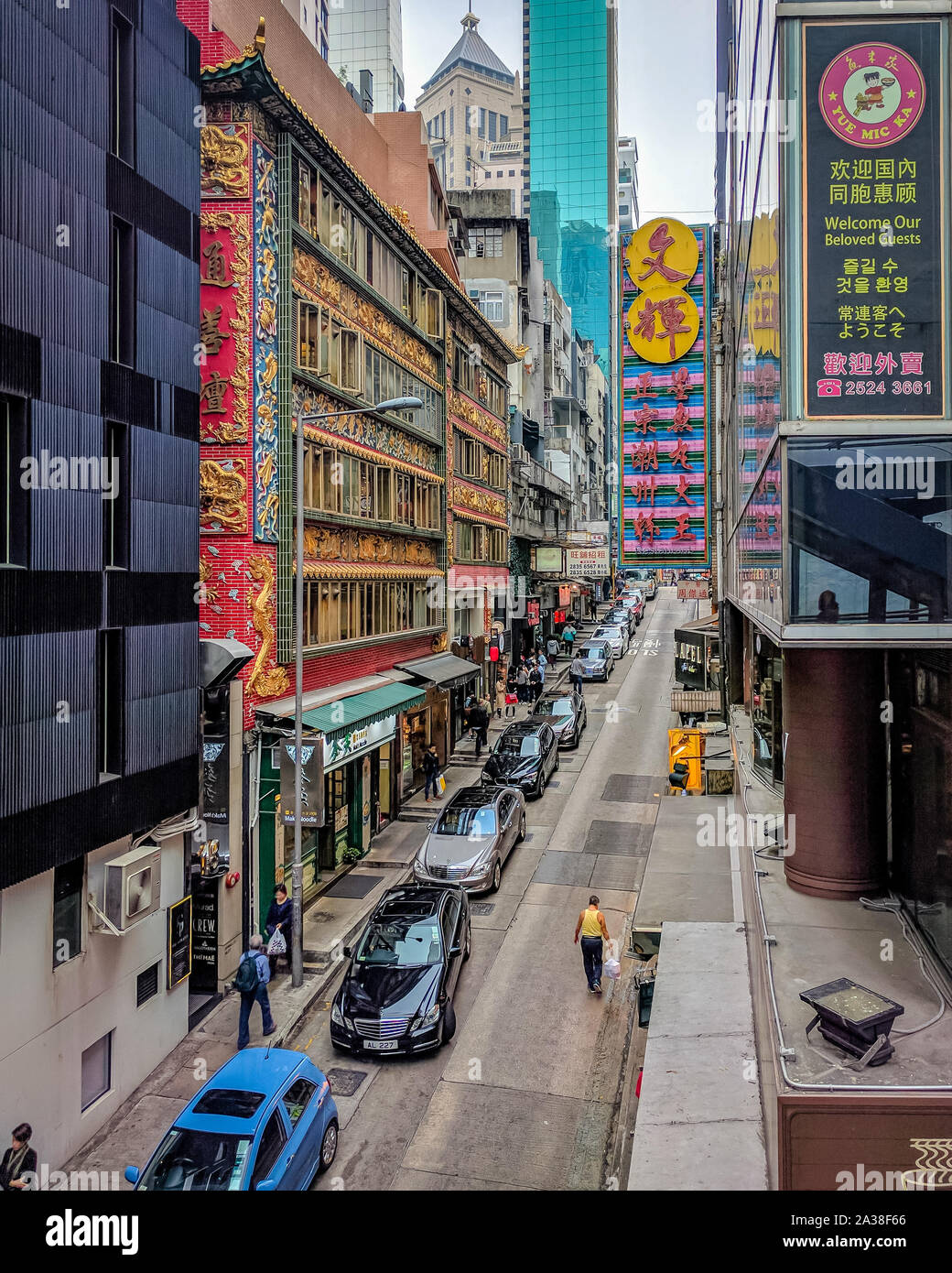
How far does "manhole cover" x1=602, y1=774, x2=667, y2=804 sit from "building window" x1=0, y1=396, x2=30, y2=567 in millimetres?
20577

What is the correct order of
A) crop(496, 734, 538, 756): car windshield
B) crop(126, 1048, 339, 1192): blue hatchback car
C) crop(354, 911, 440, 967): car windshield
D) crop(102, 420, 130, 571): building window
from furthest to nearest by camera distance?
crop(496, 734, 538, 756): car windshield, crop(354, 911, 440, 967): car windshield, crop(102, 420, 130, 571): building window, crop(126, 1048, 339, 1192): blue hatchback car

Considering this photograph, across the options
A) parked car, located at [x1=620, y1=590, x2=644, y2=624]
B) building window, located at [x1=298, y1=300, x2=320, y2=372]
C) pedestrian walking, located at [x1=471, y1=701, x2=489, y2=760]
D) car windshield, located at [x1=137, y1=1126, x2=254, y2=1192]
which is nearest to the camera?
car windshield, located at [x1=137, y1=1126, x2=254, y2=1192]

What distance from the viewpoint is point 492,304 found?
2066 inches

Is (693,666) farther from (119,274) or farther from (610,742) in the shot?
(119,274)

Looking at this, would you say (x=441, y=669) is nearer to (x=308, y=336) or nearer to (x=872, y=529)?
(x=308, y=336)

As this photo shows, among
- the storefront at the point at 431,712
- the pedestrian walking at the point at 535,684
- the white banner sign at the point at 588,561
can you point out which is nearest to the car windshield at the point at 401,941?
the storefront at the point at 431,712

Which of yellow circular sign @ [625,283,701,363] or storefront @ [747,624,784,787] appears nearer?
storefront @ [747,624,784,787]

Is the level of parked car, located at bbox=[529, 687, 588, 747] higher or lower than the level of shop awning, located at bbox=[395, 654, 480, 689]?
lower

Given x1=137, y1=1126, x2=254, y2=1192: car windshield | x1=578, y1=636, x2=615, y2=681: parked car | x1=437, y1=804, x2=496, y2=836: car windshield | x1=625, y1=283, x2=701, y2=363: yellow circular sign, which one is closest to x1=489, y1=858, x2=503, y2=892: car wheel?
x1=437, y1=804, x2=496, y2=836: car windshield

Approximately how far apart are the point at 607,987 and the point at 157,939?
739cm

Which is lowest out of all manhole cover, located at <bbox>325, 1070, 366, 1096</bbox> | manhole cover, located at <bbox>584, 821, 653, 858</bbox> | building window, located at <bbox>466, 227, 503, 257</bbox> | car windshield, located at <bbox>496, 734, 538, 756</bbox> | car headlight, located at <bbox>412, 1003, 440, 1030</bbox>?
manhole cover, located at <bbox>325, 1070, 366, 1096</bbox>

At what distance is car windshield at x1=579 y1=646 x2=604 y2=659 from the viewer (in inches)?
2112

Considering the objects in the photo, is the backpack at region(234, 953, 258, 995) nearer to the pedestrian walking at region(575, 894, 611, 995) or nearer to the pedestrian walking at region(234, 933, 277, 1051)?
the pedestrian walking at region(234, 933, 277, 1051)
